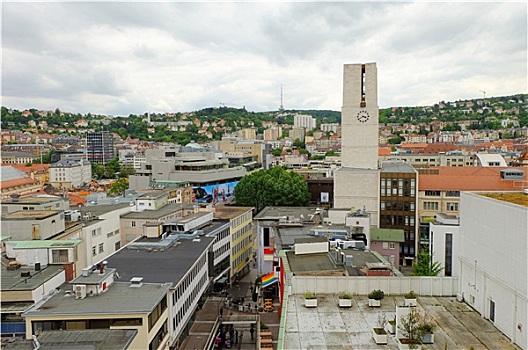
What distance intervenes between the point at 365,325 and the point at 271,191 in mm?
57692

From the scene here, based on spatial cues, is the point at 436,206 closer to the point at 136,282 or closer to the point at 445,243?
the point at 445,243

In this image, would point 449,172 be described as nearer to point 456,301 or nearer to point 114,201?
point 114,201


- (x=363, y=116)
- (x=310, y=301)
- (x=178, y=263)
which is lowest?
(x=178, y=263)

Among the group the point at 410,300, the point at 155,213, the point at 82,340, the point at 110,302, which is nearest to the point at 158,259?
the point at 110,302

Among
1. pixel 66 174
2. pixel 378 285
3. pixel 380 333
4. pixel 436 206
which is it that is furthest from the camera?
pixel 66 174

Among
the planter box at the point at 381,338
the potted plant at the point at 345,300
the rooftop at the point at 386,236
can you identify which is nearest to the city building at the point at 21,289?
the potted plant at the point at 345,300

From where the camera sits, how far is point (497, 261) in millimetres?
15344

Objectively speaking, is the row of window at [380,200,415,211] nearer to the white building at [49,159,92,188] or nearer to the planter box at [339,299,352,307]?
the planter box at [339,299,352,307]

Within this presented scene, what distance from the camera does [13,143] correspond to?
175875mm

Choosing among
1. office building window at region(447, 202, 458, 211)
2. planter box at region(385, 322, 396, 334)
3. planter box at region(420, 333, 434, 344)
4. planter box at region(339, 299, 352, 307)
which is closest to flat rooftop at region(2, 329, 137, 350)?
planter box at region(339, 299, 352, 307)

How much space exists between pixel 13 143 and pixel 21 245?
169 metres

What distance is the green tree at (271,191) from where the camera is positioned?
240 ft

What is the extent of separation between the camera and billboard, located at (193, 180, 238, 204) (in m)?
85.8

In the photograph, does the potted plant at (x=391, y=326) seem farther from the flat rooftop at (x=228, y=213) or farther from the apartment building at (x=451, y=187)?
the apartment building at (x=451, y=187)
